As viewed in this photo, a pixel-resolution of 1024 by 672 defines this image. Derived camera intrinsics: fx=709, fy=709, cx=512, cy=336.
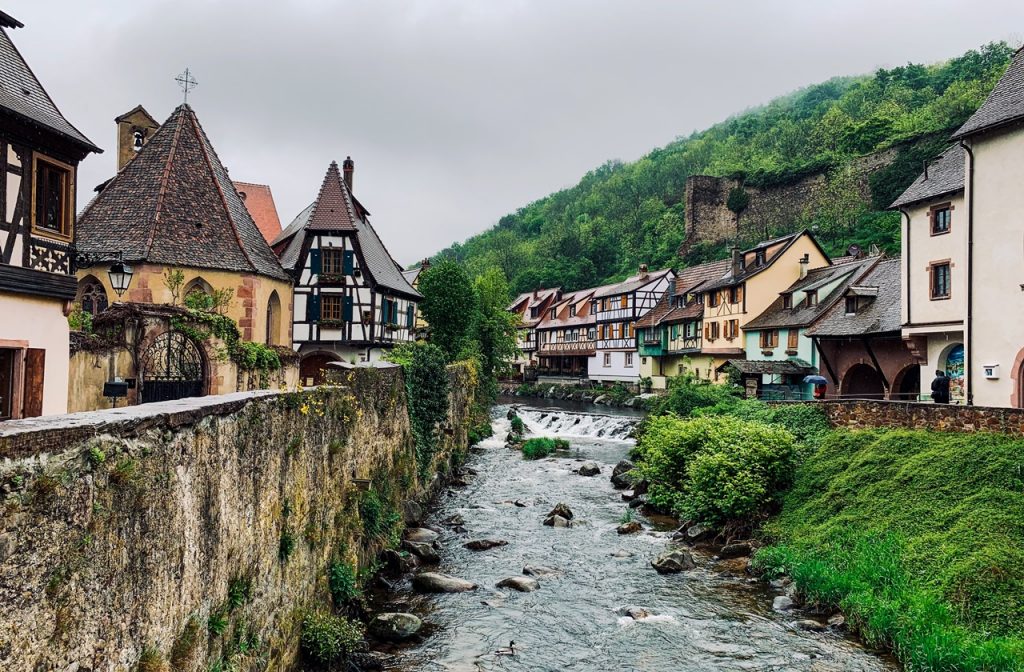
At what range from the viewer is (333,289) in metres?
34.2

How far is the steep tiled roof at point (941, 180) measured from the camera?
23.4 m

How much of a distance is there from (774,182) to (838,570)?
78512 millimetres

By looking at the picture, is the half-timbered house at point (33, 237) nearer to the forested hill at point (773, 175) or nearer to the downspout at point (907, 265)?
the downspout at point (907, 265)

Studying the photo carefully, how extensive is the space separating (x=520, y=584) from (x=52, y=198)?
1172cm

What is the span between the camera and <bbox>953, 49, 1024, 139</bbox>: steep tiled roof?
19288 millimetres

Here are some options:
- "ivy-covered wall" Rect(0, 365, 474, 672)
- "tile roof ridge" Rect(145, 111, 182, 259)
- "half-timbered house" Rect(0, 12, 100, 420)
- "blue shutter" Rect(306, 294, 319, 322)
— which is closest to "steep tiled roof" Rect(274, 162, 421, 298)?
"blue shutter" Rect(306, 294, 319, 322)

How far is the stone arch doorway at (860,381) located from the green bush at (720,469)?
47.8 ft

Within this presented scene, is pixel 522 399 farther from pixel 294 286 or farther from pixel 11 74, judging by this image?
pixel 11 74

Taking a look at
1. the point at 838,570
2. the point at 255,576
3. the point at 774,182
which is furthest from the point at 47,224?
the point at 774,182

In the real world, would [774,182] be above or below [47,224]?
above

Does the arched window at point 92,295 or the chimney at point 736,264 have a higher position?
the chimney at point 736,264

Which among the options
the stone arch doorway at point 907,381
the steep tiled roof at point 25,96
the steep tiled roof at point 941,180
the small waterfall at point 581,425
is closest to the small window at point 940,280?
the steep tiled roof at point 941,180

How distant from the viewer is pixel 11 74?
12914 mm

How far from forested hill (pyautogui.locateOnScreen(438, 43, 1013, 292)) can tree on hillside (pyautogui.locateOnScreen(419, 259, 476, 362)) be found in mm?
38568
